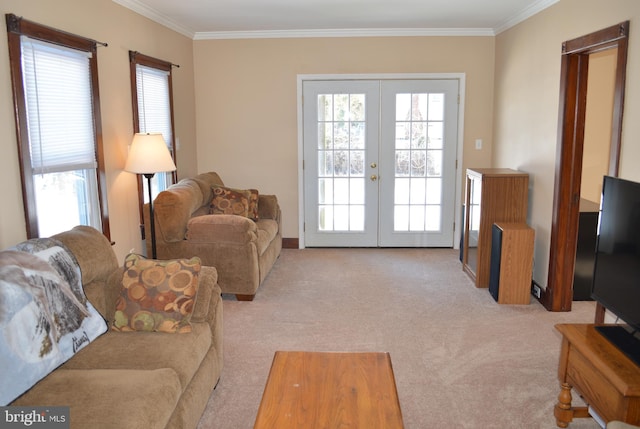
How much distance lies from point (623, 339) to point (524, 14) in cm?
346

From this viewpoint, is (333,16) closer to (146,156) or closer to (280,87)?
(280,87)

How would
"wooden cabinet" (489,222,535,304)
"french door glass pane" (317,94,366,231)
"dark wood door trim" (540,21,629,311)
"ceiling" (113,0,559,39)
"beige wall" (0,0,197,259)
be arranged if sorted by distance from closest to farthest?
"beige wall" (0,0,197,259), "dark wood door trim" (540,21,629,311), "wooden cabinet" (489,222,535,304), "ceiling" (113,0,559,39), "french door glass pane" (317,94,366,231)

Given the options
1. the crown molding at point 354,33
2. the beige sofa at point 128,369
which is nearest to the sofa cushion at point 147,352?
the beige sofa at point 128,369

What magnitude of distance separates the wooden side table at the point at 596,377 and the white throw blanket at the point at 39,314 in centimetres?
233

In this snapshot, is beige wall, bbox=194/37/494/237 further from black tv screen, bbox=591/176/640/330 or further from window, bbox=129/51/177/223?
black tv screen, bbox=591/176/640/330

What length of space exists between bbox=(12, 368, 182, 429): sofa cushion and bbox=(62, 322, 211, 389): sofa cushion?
0.09m

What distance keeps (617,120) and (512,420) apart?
1.91 m

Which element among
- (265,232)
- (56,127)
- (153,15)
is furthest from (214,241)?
(153,15)

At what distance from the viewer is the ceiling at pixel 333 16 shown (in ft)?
14.8

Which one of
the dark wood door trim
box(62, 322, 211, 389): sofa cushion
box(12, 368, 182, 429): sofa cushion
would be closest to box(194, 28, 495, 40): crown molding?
the dark wood door trim

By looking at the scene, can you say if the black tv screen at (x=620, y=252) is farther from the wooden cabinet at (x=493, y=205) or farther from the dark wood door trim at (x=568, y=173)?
the wooden cabinet at (x=493, y=205)

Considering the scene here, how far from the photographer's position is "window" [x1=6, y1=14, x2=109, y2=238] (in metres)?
3.03

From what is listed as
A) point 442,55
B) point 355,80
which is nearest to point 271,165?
point 355,80

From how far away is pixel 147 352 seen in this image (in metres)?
2.45
